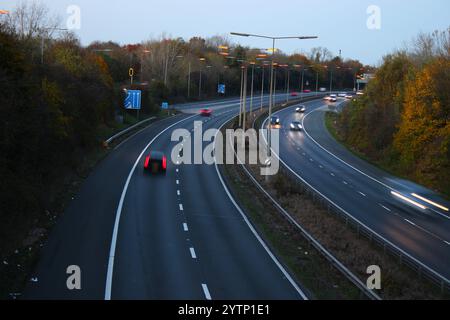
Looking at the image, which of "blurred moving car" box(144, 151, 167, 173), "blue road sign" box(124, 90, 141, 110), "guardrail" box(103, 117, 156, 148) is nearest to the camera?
"blurred moving car" box(144, 151, 167, 173)

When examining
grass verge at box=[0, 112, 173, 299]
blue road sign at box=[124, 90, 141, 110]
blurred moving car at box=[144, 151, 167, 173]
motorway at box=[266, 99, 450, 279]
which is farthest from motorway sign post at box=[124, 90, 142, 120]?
grass verge at box=[0, 112, 173, 299]

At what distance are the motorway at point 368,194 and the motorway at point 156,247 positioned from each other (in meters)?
6.59

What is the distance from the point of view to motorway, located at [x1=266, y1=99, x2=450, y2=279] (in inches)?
937

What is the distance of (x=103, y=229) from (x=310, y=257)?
8.27 metres

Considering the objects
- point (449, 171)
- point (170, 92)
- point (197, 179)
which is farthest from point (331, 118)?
point (197, 179)

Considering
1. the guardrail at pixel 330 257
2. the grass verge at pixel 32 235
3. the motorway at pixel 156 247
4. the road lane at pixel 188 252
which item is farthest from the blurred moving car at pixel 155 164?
the guardrail at pixel 330 257

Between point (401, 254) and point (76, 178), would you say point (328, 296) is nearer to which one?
point (401, 254)

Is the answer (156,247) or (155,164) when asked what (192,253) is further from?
(155,164)

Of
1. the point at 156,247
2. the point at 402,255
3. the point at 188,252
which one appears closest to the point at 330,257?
the point at 402,255

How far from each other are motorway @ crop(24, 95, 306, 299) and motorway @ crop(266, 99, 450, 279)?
21.6 ft

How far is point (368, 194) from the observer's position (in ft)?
117

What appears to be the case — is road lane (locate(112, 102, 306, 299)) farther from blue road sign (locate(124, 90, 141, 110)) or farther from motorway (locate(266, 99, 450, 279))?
blue road sign (locate(124, 90, 141, 110))

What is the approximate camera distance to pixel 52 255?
18703mm

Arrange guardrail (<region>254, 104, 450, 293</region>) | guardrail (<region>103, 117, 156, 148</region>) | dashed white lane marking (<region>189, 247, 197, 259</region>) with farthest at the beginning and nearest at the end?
guardrail (<region>103, 117, 156, 148</region>) < dashed white lane marking (<region>189, 247, 197, 259</region>) < guardrail (<region>254, 104, 450, 293</region>)
